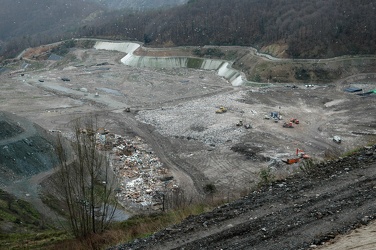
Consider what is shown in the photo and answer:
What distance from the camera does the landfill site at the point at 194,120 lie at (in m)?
28.4

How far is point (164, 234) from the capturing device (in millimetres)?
9398

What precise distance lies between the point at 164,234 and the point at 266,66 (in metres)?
54.5

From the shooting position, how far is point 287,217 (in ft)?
29.9

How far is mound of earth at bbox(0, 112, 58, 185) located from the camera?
26.9 metres

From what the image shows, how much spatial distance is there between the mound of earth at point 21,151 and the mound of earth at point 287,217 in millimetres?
18400

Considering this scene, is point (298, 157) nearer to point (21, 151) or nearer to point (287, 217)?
point (21, 151)

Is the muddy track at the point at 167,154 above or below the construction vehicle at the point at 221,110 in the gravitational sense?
below

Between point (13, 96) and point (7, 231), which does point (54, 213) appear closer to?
point (7, 231)

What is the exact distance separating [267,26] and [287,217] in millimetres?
70704

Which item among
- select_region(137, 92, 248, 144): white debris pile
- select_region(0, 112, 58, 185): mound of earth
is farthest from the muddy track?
select_region(0, 112, 58, 185): mound of earth

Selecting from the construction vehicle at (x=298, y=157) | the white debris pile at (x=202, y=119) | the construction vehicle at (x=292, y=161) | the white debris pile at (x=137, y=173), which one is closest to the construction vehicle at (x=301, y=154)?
the construction vehicle at (x=298, y=157)


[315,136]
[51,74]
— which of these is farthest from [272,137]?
[51,74]

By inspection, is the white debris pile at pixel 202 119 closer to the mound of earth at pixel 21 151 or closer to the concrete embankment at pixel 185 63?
the concrete embankment at pixel 185 63

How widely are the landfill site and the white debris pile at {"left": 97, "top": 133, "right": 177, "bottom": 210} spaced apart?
74 millimetres
